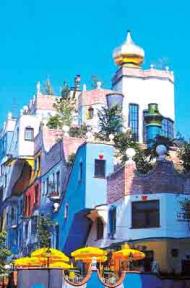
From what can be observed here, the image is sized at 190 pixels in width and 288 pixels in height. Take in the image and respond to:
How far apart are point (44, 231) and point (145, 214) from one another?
6.51 metres

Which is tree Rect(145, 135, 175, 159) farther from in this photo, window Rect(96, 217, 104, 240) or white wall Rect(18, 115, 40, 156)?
white wall Rect(18, 115, 40, 156)

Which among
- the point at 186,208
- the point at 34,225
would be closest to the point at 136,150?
the point at 34,225

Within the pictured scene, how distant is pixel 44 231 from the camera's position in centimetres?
3306

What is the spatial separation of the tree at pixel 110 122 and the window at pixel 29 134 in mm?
4688

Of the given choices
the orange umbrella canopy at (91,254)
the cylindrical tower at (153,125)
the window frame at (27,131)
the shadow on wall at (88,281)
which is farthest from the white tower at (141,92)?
the shadow on wall at (88,281)

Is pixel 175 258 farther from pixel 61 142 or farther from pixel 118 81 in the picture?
pixel 118 81

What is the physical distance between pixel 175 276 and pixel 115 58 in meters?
25.7

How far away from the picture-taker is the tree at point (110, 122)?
3969 centimetres

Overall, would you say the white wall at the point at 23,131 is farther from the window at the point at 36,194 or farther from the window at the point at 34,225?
the window at the point at 34,225

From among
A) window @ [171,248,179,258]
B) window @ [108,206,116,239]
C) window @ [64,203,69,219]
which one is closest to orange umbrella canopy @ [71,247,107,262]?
window @ [108,206,116,239]

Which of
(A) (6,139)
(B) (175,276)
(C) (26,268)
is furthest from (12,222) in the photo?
(B) (175,276)

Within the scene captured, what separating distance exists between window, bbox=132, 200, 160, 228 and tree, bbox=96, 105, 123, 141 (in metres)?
9.88

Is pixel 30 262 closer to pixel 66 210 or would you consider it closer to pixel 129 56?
pixel 66 210

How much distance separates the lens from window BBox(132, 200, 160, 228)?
2880cm
